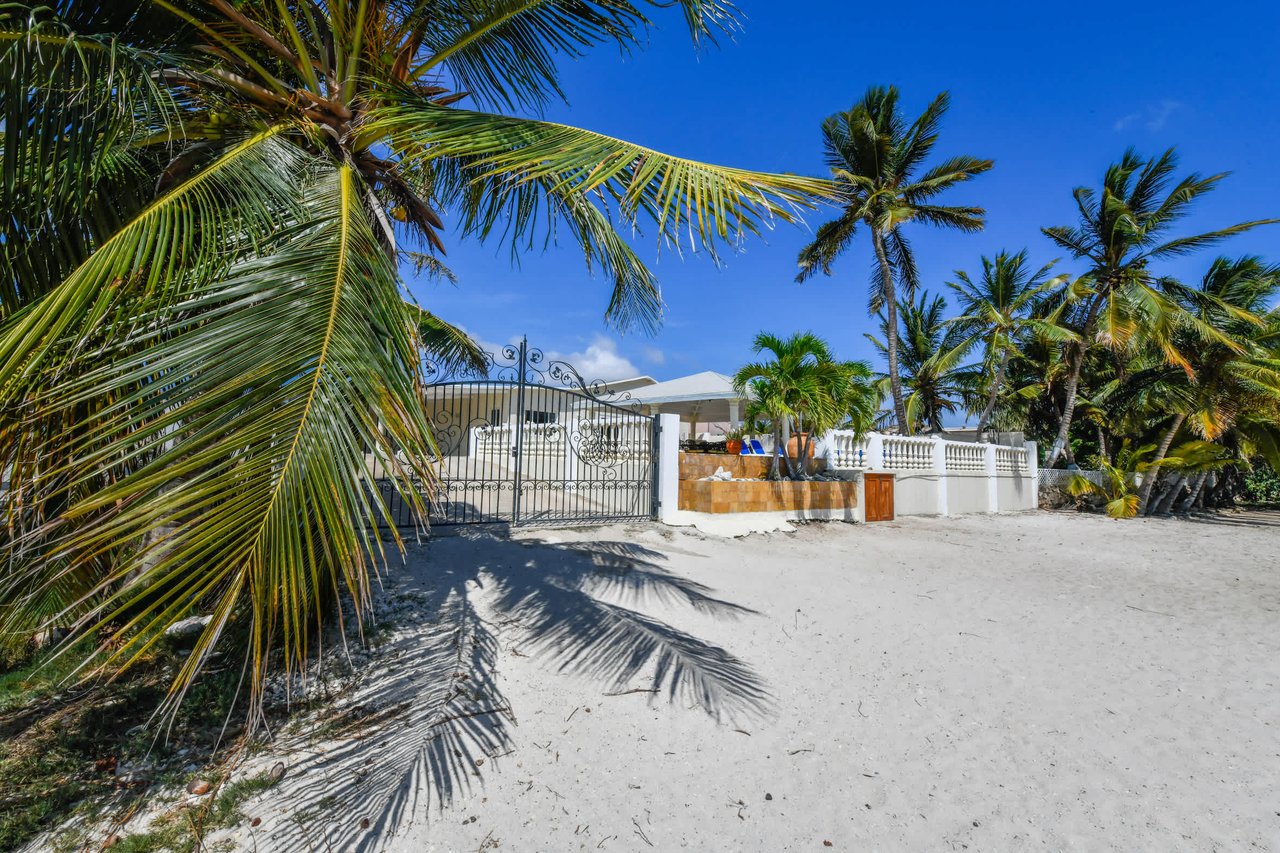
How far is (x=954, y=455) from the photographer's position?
42.9 feet

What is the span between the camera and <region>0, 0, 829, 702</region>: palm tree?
157cm

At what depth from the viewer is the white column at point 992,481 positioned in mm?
13957

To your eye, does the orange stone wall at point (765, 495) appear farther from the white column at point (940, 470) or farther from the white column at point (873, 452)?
the white column at point (940, 470)

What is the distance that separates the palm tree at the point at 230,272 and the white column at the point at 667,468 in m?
4.70

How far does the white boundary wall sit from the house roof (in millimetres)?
2886

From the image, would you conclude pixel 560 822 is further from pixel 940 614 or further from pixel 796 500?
pixel 796 500

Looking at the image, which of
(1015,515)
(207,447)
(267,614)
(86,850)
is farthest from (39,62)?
(1015,515)

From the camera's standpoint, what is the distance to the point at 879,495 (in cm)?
1075

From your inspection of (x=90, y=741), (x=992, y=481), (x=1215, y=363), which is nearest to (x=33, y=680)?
(x=90, y=741)

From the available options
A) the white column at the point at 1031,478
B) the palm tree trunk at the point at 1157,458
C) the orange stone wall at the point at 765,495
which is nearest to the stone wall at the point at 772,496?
the orange stone wall at the point at 765,495

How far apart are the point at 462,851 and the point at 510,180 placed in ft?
11.0

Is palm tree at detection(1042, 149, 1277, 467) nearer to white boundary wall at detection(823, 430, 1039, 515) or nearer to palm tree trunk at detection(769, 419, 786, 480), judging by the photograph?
white boundary wall at detection(823, 430, 1039, 515)

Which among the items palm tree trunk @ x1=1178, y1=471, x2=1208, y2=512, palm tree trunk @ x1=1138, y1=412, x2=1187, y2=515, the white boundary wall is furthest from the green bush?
the white boundary wall

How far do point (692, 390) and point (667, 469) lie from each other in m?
6.62
